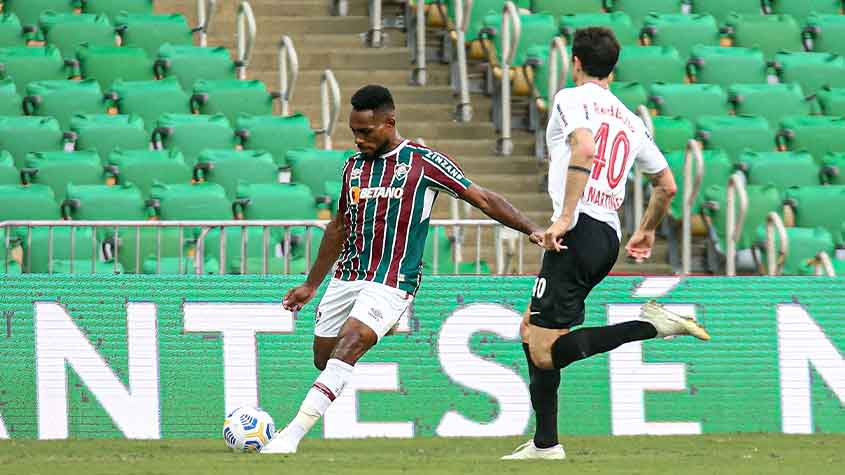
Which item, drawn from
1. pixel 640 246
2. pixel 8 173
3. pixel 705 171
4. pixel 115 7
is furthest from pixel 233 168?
pixel 640 246

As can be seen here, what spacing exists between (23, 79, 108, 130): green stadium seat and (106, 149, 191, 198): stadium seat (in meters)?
1.19

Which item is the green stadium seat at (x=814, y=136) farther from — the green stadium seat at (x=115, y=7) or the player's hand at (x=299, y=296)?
the player's hand at (x=299, y=296)

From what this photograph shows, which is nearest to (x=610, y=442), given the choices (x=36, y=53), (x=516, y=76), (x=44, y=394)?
(x=44, y=394)

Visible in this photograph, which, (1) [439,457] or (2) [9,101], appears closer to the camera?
(1) [439,457]

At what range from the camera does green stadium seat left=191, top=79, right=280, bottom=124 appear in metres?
14.7

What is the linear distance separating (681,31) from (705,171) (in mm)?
3047

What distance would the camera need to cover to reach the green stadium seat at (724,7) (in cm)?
1775

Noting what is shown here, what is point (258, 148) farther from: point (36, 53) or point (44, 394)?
point (44, 394)

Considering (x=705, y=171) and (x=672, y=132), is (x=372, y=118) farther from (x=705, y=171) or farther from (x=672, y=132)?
(x=672, y=132)

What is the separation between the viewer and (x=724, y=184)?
14.2 metres

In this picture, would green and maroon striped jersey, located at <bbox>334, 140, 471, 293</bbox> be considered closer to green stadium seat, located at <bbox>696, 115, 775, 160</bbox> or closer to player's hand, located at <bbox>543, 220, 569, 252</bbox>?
player's hand, located at <bbox>543, 220, 569, 252</bbox>

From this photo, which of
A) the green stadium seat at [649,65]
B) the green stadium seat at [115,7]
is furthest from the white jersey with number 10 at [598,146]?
the green stadium seat at [115,7]

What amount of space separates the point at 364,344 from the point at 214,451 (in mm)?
1245

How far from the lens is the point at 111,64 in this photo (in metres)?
15.1
